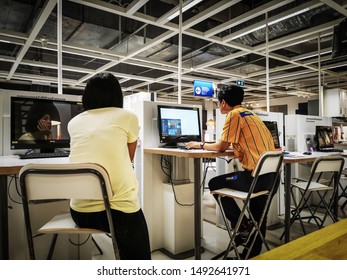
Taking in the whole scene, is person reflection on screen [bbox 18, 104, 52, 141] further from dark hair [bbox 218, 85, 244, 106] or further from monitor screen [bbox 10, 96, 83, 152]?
dark hair [bbox 218, 85, 244, 106]

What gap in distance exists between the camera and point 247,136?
6.41 feet

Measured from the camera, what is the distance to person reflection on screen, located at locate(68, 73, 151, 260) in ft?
3.78

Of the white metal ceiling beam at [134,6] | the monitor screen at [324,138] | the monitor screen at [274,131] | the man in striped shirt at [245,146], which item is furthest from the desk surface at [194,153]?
the monitor screen at [324,138]

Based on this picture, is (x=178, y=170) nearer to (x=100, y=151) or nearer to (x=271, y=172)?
(x=271, y=172)

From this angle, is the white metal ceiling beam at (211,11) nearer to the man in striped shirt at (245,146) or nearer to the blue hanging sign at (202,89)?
the man in striped shirt at (245,146)

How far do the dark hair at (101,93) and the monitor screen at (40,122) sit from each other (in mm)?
794

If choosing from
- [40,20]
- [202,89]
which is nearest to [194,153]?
[40,20]

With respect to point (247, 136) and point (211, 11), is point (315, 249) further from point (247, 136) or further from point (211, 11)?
point (211, 11)

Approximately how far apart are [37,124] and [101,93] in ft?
2.94

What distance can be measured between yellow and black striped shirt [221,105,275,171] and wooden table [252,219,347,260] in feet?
3.44

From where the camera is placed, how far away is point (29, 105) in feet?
6.11

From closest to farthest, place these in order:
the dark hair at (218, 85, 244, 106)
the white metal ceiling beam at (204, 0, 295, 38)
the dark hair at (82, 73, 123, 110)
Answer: the dark hair at (82, 73, 123, 110) → the dark hair at (218, 85, 244, 106) → the white metal ceiling beam at (204, 0, 295, 38)

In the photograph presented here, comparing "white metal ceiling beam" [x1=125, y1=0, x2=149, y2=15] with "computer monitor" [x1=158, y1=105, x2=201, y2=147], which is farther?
"white metal ceiling beam" [x1=125, y1=0, x2=149, y2=15]

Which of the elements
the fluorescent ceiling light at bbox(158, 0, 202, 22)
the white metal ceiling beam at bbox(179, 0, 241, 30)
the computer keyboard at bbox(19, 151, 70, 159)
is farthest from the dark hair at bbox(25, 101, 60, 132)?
the white metal ceiling beam at bbox(179, 0, 241, 30)
